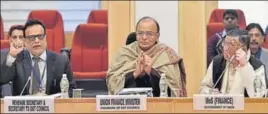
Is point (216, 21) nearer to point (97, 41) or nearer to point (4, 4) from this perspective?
point (97, 41)

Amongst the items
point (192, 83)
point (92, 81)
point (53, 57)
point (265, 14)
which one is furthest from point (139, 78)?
point (265, 14)

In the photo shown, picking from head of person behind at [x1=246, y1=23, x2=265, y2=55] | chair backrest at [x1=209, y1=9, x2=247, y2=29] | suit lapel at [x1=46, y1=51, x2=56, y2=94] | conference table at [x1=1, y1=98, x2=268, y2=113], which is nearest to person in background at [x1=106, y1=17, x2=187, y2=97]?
suit lapel at [x1=46, y1=51, x2=56, y2=94]

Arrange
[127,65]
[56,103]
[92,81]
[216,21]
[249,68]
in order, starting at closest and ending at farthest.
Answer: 1. [56,103]
2. [249,68]
3. [127,65]
4. [92,81]
5. [216,21]

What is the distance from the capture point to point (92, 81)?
4723 millimetres

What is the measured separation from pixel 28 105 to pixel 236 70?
121cm

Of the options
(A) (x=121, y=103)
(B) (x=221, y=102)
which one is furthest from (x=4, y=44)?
(B) (x=221, y=102)

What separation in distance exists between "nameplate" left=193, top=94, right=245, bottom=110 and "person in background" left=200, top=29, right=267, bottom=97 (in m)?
0.54

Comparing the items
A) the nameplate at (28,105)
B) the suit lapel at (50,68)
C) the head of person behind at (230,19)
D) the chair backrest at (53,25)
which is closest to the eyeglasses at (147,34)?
the suit lapel at (50,68)

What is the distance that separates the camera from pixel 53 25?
5750 mm

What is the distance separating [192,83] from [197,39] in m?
0.41

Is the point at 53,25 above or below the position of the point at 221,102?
above

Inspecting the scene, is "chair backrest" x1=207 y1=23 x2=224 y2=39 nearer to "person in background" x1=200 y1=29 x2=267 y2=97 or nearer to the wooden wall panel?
the wooden wall panel

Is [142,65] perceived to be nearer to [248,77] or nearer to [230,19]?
[248,77]

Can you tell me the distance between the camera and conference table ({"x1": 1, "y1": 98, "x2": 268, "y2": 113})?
2.54 metres
